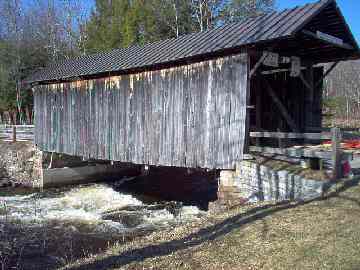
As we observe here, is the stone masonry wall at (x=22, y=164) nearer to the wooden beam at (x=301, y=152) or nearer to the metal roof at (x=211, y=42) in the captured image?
the metal roof at (x=211, y=42)

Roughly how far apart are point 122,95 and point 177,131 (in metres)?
3.03

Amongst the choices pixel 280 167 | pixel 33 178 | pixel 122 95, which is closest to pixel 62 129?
pixel 33 178

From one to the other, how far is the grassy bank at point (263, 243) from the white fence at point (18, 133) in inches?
613

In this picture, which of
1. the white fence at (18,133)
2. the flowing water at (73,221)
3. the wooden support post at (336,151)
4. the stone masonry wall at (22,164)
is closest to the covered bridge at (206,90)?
the flowing water at (73,221)

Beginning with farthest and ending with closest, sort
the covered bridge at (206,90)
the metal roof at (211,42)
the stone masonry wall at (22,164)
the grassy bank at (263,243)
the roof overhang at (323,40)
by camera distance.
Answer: the stone masonry wall at (22,164)
the covered bridge at (206,90)
the roof overhang at (323,40)
the metal roof at (211,42)
the grassy bank at (263,243)

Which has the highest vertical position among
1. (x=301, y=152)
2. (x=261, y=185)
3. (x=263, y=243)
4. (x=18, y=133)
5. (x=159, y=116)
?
(x=159, y=116)

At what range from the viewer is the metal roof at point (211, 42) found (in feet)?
30.8

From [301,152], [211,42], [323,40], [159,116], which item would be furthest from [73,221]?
[323,40]

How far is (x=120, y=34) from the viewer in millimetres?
31469

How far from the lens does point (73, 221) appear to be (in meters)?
12.1

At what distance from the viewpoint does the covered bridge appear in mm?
10219

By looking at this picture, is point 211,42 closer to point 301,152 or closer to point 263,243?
point 301,152

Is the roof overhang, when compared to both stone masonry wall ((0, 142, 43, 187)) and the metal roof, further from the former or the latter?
stone masonry wall ((0, 142, 43, 187))

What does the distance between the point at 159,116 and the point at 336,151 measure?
6073 mm
